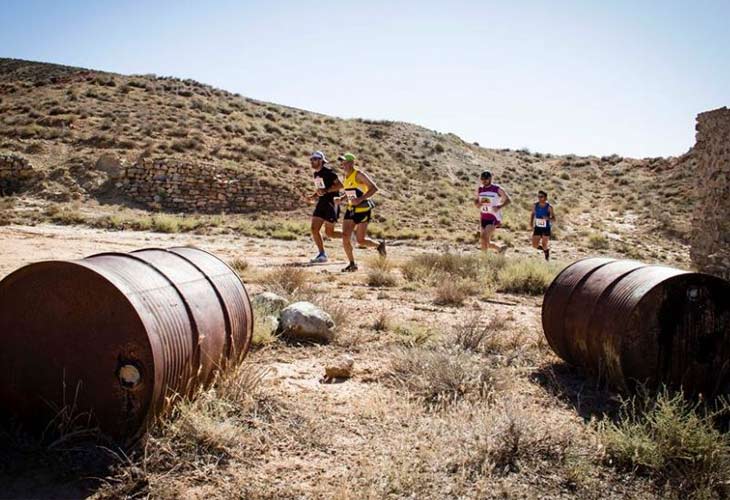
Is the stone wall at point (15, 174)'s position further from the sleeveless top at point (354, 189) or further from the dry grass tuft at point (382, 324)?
the dry grass tuft at point (382, 324)

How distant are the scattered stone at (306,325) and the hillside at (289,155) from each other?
1557 cm

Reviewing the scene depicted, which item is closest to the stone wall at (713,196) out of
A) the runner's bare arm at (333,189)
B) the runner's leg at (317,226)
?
the runner's bare arm at (333,189)

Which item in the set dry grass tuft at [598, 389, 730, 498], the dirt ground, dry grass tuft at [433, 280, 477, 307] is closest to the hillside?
dry grass tuft at [433, 280, 477, 307]

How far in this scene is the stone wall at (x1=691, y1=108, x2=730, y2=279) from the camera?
28.9ft

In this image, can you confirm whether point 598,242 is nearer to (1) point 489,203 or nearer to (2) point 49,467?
(1) point 489,203

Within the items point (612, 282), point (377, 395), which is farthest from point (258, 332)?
point (612, 282)

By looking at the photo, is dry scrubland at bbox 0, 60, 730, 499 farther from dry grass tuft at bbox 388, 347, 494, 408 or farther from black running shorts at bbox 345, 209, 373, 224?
black running shorts at bbox 345, 209, 373, 224

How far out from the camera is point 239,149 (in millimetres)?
30453

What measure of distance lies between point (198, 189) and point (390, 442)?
23576 mm

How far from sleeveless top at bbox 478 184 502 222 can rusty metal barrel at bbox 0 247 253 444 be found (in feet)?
31.0

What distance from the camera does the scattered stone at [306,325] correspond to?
5.97 meters

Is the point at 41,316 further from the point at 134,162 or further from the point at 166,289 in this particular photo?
the point at 134,162

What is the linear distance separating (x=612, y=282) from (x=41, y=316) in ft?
13.4

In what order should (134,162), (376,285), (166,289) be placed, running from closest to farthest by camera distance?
(166,289)
(376,285)
(134,162)
